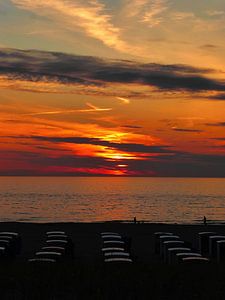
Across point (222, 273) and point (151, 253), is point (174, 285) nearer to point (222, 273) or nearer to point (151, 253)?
point (222, 273)

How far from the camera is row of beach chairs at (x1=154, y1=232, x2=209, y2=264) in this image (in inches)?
554

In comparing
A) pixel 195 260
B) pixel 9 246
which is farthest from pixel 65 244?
pixel 195 260

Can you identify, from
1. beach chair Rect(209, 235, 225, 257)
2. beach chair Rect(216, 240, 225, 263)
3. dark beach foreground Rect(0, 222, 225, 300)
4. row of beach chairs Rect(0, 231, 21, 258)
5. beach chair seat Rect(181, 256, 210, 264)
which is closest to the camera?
dark beach foreground Rect(0, 222, 225, 300)

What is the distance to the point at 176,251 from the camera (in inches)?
651

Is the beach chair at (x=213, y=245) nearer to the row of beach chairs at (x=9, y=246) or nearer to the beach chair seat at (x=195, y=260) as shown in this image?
the beach chair seat at (x=195, y=260)

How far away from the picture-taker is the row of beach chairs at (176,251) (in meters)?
14.1

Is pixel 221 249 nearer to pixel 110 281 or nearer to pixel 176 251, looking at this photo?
pixel 176 251

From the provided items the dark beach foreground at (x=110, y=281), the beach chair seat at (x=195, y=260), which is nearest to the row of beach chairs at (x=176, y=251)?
the beach chair seat at (x=195, y=260)

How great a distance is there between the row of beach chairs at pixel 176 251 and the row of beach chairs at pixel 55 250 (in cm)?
333

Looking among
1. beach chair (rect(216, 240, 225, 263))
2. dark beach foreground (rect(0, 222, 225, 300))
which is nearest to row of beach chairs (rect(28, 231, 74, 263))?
dark beach foreground (rect(0, 222, 225, 300))

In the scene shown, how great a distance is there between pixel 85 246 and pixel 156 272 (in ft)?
43.6

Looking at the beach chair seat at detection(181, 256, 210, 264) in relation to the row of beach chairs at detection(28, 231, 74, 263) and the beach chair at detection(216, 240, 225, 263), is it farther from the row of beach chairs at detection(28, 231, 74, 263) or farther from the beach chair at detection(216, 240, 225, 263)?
the beach chair at detection(216, 240, 225, 263)

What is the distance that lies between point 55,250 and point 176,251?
A: 3940mm

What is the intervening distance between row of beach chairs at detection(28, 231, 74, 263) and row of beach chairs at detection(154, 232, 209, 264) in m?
3.33
